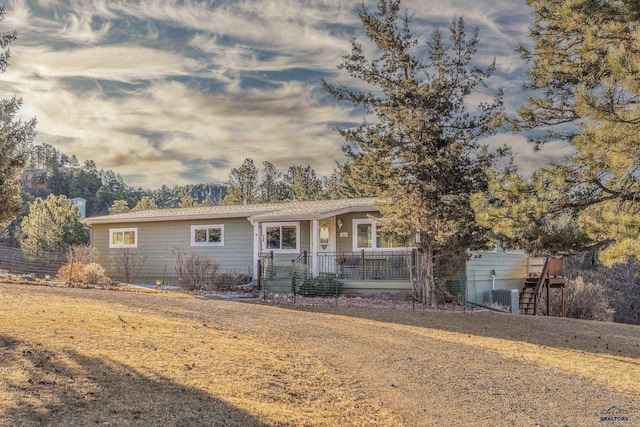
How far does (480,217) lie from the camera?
9.29m

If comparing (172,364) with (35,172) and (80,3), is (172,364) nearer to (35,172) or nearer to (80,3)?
(80,3)

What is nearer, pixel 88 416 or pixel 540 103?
pixel 88 416

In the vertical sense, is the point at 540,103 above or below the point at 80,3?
below

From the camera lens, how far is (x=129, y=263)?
22.2m

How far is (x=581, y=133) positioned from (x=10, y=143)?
9407mm

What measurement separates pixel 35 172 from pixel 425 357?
3236 inches

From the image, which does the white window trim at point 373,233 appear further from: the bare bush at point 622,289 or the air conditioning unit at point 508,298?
the bare bush at point 622,289

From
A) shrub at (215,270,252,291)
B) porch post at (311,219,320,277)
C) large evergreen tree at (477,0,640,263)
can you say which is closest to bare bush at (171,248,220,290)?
shrub at (215,270,252,291)

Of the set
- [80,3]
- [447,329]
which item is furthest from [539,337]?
[80,3]

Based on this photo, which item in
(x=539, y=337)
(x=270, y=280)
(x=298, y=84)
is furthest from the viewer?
(x=298, y=84)

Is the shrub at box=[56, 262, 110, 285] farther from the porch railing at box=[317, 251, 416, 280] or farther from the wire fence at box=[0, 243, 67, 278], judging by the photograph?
the porch railing at box=[317, 251, 416, 280]

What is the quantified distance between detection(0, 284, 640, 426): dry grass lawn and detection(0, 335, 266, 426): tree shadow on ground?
17mm

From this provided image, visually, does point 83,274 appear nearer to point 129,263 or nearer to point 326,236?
point 129,263

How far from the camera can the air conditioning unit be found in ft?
59.7
